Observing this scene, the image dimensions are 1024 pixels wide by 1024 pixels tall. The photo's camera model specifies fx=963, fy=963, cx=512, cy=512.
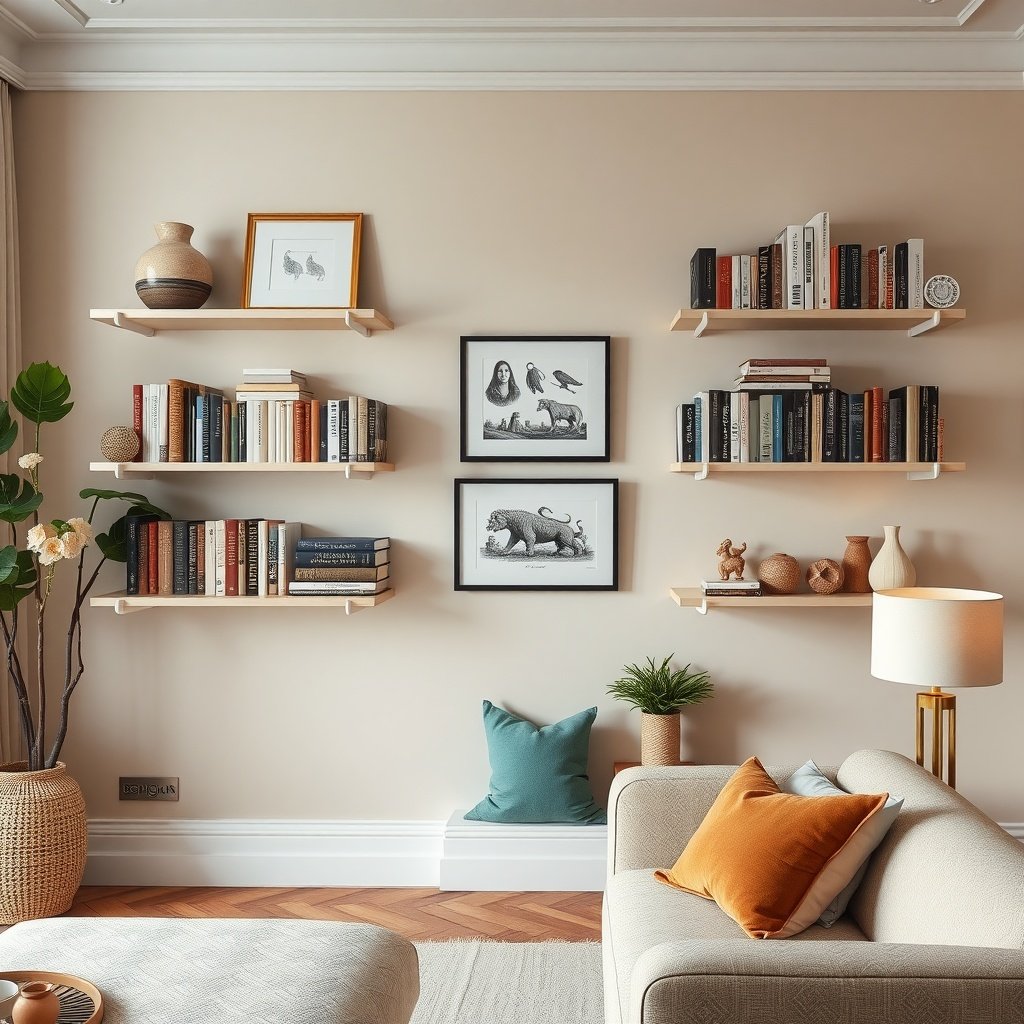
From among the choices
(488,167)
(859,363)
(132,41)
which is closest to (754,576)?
(859,363)

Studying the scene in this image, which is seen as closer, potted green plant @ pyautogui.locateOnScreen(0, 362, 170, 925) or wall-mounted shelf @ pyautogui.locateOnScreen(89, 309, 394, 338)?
potted green plant @ pyautogui.locateOnScreen(0, 362, 170, 925)

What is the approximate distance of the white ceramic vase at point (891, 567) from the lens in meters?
3.17

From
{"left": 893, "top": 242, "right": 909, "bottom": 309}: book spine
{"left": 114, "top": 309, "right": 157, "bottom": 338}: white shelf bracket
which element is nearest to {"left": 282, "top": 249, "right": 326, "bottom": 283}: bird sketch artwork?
{"left": 114, "top": 309, "right": 157, "bottom": 338}: white shelf bracket

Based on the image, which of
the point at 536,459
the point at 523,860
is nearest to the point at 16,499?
the point at 536,459

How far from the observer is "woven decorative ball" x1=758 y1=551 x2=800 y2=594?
322 centimetres

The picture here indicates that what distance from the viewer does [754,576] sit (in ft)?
11.0

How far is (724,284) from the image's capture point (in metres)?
3.15

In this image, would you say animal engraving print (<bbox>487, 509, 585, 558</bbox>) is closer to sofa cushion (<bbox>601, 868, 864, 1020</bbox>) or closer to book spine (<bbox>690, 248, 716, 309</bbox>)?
book spine (<bbox>690, 248, 716, 309</bbox>)

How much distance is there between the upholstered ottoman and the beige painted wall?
1413 mm

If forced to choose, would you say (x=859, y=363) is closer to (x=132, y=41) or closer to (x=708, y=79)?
(x=708, y=79)

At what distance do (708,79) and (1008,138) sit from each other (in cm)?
105

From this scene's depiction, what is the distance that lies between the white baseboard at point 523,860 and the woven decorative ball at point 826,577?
1088 millimetres

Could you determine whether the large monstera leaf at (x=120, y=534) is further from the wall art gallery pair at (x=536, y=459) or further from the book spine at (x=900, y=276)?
the book spine at (x=900, y=276)

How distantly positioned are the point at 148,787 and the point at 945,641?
2.67 meters
